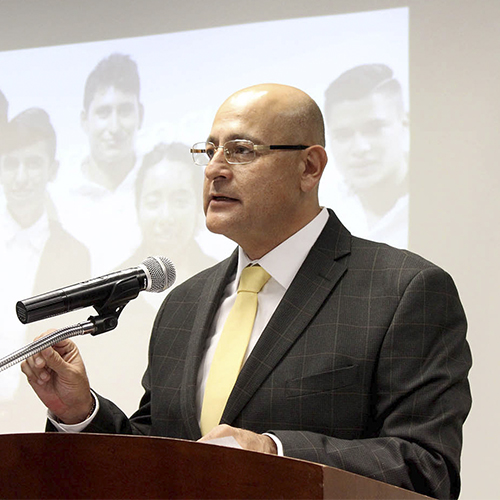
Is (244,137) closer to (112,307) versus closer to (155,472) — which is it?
(112,307)

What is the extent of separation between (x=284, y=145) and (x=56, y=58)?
223 centimetres

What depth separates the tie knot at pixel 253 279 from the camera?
2.01 meters

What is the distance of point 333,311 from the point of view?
6.13 ft

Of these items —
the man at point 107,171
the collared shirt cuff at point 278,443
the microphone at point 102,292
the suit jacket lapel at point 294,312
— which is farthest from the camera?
the man at point 107,171

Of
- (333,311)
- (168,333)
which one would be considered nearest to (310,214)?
Answer: (333,311)

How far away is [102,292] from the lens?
1.40 meters

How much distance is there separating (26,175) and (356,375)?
261 cm

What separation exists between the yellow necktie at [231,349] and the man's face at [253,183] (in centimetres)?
13

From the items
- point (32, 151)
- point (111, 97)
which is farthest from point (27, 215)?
point (111, 97)

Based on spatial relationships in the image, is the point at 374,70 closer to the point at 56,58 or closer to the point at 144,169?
the point at 144,169

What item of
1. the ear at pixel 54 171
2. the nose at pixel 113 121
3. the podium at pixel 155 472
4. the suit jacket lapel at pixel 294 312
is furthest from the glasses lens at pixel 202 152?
the ear at pixel 54 171

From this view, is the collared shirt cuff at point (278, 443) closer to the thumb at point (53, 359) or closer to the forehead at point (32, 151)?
the thumb at point (53, 359)

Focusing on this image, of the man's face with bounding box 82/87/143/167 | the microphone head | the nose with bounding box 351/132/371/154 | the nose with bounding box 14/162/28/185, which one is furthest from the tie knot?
the nose with bounding box 14/162/28/185

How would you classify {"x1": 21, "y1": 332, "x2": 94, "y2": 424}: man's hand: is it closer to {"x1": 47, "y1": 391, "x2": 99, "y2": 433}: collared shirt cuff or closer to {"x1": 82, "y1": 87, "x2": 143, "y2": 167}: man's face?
{"x1": 47, "y1": 391, "x2": 99, "y2": 433}: collared shirt cuff
